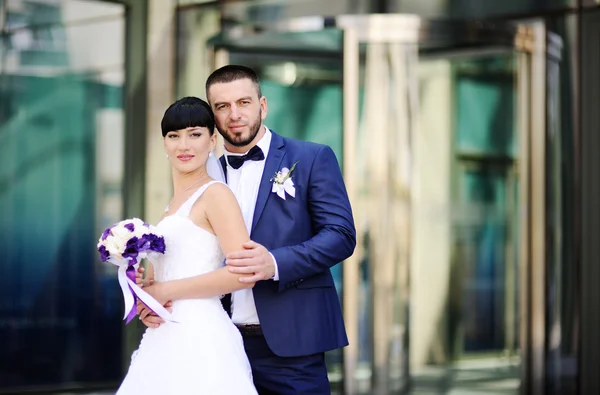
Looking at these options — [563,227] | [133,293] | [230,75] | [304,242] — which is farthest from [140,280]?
[563,227]

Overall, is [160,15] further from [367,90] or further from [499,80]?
[499,80]

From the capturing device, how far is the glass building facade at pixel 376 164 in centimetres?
630

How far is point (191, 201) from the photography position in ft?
9.95

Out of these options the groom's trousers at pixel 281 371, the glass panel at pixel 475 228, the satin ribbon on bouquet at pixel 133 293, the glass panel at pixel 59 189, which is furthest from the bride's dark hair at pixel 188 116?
the glass panel at pixel 59 189

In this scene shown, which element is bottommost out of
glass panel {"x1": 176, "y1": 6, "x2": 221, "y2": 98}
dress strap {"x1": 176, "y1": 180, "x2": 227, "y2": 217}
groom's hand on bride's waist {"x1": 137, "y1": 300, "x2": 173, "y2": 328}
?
groom's hand on bride's waist {"x1": 137, "y1": 300, "x2": 173, "y2": 328}

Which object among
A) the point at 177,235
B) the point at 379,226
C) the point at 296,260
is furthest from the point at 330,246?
the point at 379,226

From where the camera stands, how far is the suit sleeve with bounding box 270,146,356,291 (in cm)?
298

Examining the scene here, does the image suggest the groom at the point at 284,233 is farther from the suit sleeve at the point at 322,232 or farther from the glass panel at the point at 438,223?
the glass panel at the point at 438,223

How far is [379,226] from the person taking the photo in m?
6.28

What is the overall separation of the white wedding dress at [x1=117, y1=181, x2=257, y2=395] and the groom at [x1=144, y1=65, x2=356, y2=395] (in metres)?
0.13

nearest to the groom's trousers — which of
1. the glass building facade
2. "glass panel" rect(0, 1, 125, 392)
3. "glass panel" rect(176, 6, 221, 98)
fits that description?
the glass building facade

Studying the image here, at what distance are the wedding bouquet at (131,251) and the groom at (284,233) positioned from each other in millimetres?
290

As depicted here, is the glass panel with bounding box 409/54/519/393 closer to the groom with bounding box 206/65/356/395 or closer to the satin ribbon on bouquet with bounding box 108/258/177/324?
the groom with bounding box 206/65/356/395

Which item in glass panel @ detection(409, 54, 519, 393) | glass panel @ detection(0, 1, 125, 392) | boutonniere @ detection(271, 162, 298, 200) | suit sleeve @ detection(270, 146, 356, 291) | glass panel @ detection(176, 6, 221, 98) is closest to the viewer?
suit sleeve @ detection(270, 146, 356, 291)
